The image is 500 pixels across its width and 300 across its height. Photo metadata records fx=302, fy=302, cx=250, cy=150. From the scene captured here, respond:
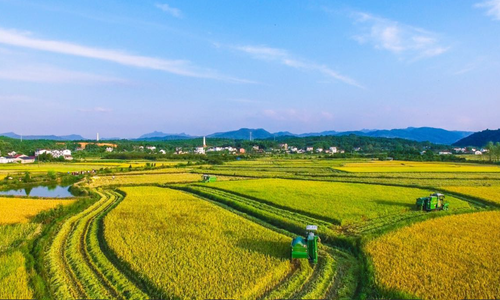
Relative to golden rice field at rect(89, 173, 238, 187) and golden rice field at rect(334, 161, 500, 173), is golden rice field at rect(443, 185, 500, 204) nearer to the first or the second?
golden rice field at rect(334, 161, 500, 173)

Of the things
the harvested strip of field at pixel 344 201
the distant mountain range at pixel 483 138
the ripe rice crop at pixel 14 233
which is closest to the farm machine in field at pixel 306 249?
the harvested strip of field at pixel 344 201

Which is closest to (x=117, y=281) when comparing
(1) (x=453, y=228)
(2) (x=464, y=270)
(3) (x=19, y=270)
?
(3) (x=19, y=270)

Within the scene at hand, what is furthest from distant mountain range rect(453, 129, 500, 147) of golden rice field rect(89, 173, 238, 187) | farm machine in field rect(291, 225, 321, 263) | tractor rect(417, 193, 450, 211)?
farm machine in field rect(291, 225, 321, 263)

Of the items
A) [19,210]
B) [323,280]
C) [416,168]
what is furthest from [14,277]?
[416,168]

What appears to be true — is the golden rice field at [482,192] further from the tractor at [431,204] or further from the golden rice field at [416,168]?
the golden rice field at [416,168]

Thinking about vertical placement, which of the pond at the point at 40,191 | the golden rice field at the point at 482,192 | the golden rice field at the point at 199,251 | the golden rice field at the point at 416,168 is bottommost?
the pond at the point at 40,191
